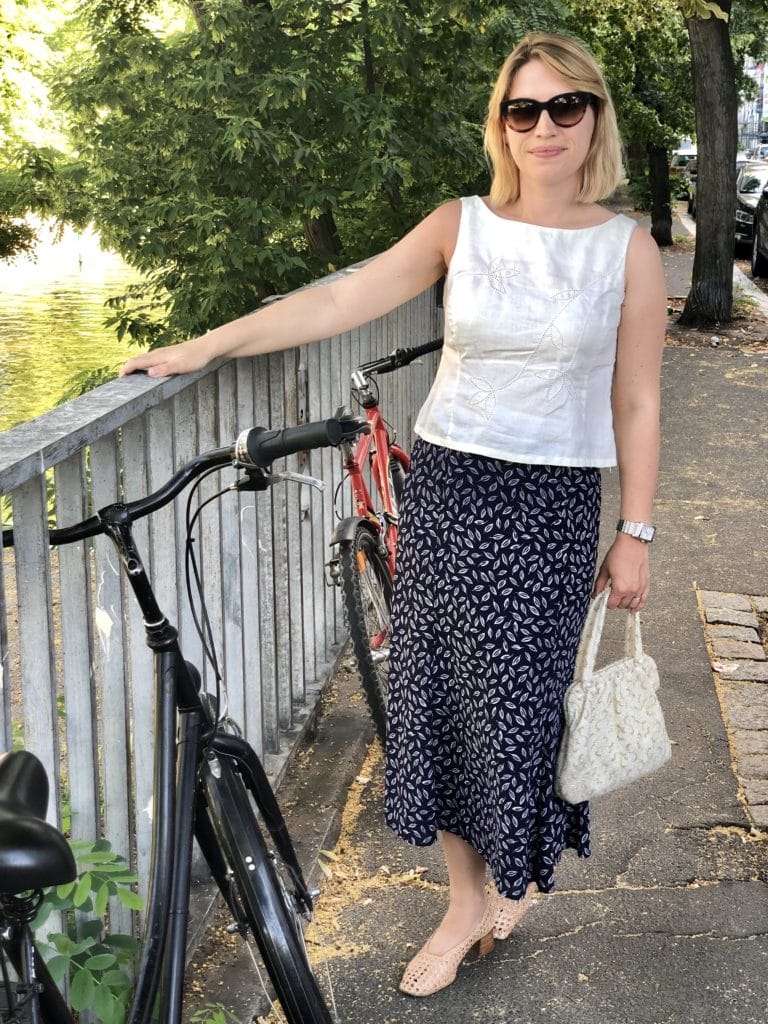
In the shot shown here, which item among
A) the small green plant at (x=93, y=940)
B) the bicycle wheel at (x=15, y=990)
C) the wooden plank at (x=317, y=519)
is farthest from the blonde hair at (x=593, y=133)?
the bicycle wheel at (x=15, y=990)

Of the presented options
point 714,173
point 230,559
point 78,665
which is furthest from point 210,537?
point 714,173

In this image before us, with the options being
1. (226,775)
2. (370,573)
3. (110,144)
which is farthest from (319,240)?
(226,775)

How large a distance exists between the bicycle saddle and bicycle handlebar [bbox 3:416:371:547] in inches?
27.5

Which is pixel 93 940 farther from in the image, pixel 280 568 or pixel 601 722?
pixel 280 568

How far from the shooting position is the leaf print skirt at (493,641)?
308 centimetres

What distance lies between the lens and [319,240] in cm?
1048

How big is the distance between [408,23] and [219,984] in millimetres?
8068

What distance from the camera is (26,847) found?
4.91 feet

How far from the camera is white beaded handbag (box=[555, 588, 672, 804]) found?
Answer: 10.4 ft

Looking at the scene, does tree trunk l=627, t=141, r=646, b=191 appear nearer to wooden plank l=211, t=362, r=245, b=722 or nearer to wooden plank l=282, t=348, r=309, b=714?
wooden plank l=282, t=348, r=309, b=714

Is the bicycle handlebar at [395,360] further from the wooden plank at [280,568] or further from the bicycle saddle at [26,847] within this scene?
the bicycle saddle at [26,847]

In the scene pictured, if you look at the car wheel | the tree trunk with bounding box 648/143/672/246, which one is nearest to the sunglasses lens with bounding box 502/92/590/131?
the car wheel

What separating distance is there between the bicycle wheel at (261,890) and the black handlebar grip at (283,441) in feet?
2.11

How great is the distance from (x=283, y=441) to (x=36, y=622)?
0.72 m
